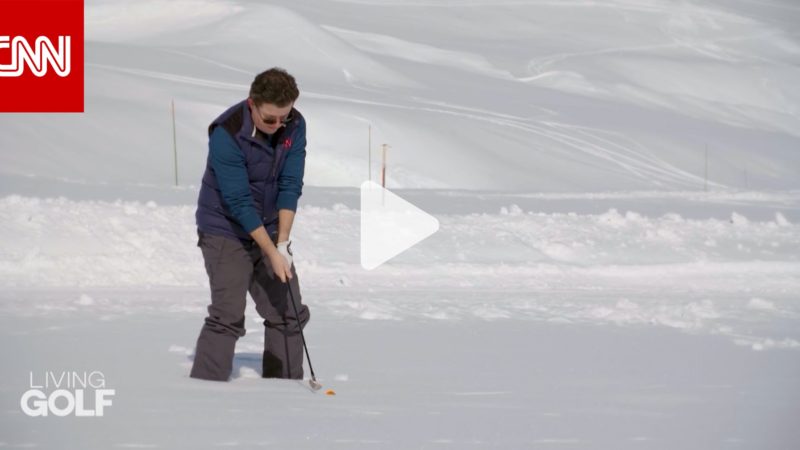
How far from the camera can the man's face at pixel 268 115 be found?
5477mm

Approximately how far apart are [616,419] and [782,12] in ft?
154

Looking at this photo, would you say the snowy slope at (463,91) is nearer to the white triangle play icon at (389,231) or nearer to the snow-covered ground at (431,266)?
the snow-covered ground at (431,266)

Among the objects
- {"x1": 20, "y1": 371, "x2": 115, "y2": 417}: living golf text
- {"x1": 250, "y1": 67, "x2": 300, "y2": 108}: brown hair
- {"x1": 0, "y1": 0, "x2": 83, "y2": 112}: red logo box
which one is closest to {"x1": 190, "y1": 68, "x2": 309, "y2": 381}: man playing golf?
{"x1": 250, "y1": 67, "x2": 300, "y2": 108}: brown hair

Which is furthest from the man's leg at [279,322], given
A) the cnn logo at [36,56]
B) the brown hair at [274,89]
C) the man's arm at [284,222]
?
the cnn logo at [36,56]

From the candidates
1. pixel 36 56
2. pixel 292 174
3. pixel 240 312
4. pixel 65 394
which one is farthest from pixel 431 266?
pixel 36 56

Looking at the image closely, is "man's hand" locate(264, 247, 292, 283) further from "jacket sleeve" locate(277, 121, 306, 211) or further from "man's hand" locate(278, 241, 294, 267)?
"jacket sleeve" locate(277, 121, 306, 211)

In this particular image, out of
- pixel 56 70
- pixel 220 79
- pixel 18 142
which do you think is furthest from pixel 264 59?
pixel 18 142

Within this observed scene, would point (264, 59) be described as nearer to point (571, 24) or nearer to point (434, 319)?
point (571, 24)

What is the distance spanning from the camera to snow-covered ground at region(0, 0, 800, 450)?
536cm

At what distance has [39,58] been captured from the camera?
73.9 feet

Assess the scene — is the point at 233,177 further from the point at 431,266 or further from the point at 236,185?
the point at 431,266

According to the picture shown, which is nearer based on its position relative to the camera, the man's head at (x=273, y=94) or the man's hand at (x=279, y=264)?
the man's head at (x=273, y=94)

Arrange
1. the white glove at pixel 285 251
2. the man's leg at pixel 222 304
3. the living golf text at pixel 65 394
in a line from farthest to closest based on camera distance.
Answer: the man's leg at pixel 222 304 < the white glove at pixel 285 251 < the living golf text at pixel 65 394

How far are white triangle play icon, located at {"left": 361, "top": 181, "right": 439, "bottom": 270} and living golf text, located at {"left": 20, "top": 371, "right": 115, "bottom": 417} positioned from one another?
5382 mm
